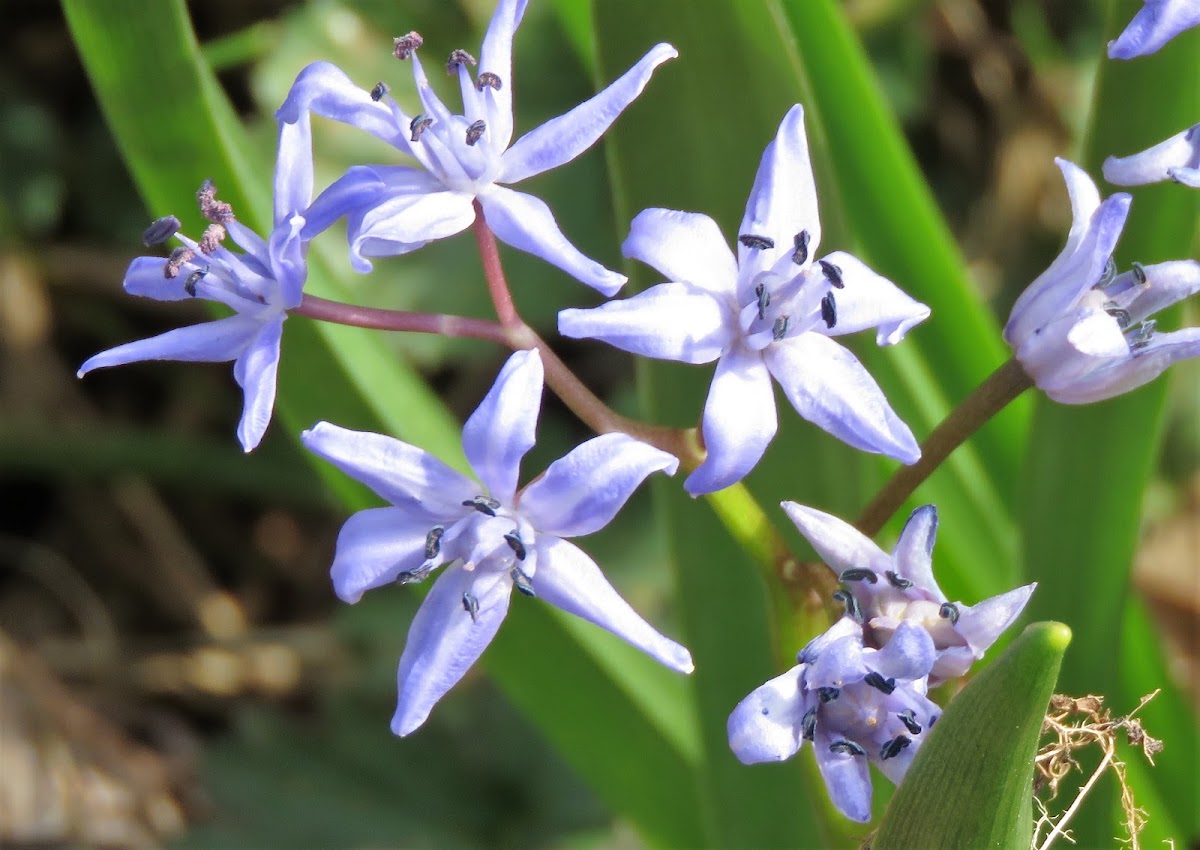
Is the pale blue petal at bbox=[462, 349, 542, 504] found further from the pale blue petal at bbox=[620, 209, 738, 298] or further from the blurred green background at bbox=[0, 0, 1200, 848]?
the blurred green background at bbox=[0, 0, 1200, 848]

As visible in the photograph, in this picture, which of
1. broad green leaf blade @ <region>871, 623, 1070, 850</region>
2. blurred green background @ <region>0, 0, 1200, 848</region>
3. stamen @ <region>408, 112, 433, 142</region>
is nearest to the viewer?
broad green leaf blade @ <region>871, 623, 1070, 850</region>

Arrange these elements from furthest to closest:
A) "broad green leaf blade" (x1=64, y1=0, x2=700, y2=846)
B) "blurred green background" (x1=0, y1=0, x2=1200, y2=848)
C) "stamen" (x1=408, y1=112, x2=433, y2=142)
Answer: "blurred green background" (x1=0, y1=0, x2=1200, y2=848), "broad green leaf blade" (x1=64, y1=0, x2=700, y2=846), "stamen" (x1=408, y1=112, x2=433, y2=142)

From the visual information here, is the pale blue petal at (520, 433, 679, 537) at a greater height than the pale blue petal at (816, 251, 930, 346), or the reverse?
the pale blue petal at (816, 251, 930, 346)

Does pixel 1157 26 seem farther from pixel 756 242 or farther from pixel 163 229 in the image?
pixel 163 229

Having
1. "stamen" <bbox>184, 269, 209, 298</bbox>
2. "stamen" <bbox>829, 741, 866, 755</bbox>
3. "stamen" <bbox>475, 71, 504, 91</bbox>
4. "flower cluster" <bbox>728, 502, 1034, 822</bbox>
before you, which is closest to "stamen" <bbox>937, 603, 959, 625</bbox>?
Answer: "flower cluster" <bbox>728, 502, 1034, 822</bbox>

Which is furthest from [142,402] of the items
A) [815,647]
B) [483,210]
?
[815,647]

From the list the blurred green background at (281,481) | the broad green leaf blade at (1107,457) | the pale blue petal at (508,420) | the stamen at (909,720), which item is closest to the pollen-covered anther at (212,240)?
the pale blue petal at (508,420)

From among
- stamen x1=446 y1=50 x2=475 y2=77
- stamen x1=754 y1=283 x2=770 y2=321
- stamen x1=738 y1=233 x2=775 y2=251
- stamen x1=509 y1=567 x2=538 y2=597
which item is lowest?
stamen x1=509 y1=567 x2=538 y2=597

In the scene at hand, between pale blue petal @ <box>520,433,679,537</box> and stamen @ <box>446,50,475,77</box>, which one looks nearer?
pale blue petal @ <box>520,433,679,537</box>
